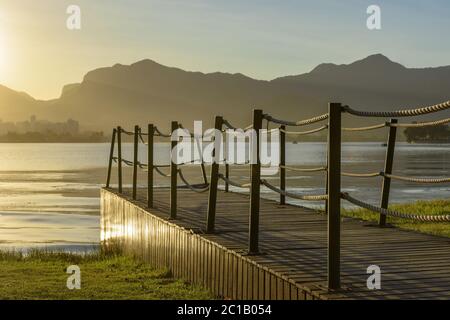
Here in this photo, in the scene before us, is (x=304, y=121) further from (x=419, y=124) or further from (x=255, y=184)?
(x=419, y=124)

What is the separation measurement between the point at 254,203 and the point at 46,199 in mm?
32529

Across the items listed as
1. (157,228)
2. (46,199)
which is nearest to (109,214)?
(157,228)

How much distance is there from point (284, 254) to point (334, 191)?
1751mm

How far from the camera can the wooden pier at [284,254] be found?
5617mm

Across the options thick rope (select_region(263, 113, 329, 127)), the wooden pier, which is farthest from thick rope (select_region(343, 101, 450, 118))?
the wooden pier

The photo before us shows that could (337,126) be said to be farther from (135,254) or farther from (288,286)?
(135,254)

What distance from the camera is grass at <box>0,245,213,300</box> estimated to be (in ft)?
25.6

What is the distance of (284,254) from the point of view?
6902mm

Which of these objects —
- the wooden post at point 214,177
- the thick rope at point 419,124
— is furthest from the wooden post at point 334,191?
the wooden post at point 214,177

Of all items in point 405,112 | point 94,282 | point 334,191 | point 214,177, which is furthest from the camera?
point 94,282

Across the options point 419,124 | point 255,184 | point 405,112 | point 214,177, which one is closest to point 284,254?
point 255,184

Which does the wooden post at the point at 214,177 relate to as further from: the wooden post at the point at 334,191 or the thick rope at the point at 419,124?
the wooden post at the point at 334,191

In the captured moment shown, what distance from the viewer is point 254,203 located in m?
7.00

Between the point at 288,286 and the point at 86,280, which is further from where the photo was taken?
the point at 86,280
